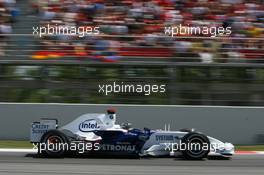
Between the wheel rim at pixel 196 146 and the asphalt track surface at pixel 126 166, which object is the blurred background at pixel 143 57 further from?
the wheel rim at pixel 196 146

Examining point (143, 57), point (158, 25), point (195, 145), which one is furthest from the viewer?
point (158, 25)

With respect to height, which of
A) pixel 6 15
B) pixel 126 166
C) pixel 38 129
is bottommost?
pixel 126 166

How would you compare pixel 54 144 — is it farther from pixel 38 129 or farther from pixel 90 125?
pixel 90 125

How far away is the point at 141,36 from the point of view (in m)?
15.4

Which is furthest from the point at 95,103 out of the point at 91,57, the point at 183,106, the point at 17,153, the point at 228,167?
the point at 228,167

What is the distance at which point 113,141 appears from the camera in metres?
11.2

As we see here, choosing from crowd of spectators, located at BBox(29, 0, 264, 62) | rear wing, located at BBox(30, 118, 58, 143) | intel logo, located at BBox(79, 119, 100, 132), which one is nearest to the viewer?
intel logo, located at BBox(79, 119, 100, 132)

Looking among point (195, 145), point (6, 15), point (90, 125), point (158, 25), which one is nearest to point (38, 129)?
point (90, 125)

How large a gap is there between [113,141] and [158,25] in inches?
207

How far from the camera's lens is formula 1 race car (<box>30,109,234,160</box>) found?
11.2 m

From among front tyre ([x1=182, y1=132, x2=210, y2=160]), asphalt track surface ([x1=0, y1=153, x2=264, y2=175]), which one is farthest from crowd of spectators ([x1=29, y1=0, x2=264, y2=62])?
front tyre ([x1=182, y1=132, x2=210, y2=160])

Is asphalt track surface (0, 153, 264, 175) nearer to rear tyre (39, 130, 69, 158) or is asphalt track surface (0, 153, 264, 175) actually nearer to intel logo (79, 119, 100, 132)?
rear tyre (39, 130, 69, 158)

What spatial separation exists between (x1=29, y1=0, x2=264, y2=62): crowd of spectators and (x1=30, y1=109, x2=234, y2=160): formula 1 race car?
14.8ft

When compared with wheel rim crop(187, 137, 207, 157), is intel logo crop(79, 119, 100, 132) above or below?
above
